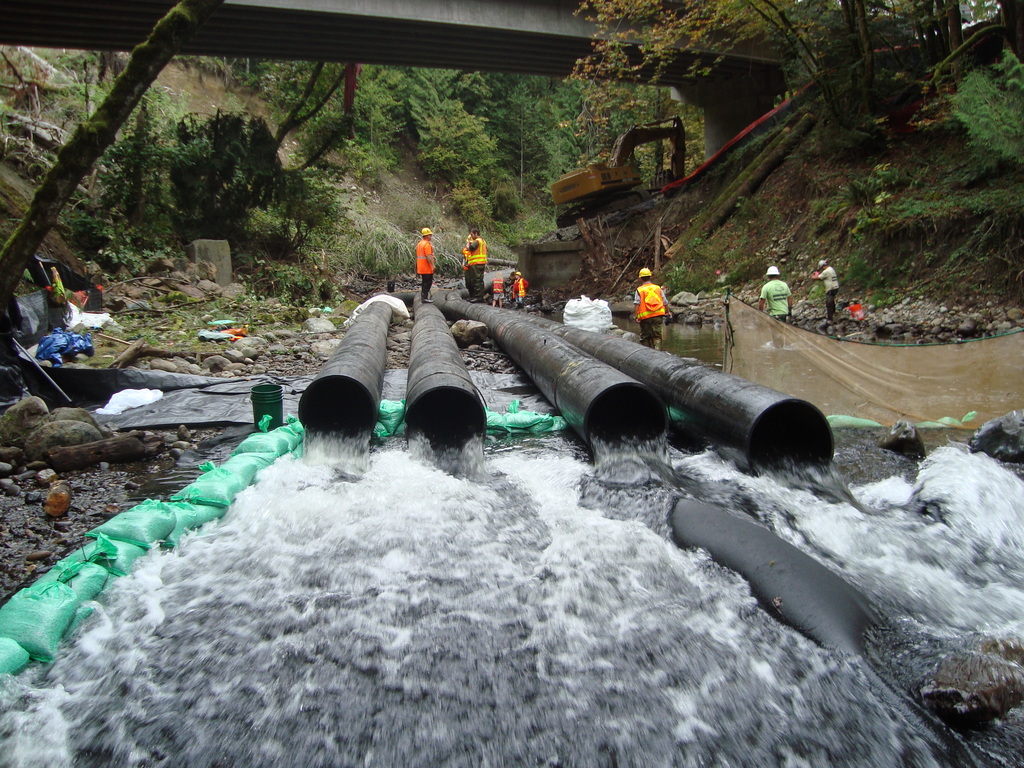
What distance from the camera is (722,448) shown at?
4949 millimetres

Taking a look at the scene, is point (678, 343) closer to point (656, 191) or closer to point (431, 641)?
point (431, 641)

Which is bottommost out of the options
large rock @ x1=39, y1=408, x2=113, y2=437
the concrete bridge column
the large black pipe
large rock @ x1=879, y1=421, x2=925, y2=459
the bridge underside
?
large rock @ x1=879, y1=421, x2=925, y2=459

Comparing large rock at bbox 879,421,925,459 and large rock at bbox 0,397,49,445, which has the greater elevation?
large rock at bbox 0,397,49,445

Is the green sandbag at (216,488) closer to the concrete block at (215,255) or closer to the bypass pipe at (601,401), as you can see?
the bypass pipe at (601,401)

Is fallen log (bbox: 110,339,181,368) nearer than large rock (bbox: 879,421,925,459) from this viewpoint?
No

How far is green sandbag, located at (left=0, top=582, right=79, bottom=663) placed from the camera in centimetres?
252

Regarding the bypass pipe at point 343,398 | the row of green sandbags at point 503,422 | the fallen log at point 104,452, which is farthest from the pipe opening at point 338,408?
the fallen log at point 104,452

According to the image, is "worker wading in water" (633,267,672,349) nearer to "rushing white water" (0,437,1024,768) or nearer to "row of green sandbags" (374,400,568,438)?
"row of green sandbags" (374,400,568,438)

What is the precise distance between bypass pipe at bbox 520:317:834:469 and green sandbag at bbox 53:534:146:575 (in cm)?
382

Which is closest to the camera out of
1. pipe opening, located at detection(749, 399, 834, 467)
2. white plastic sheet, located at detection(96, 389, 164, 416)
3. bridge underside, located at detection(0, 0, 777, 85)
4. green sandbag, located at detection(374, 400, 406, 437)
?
pipe opening, located at detection(749, 399, 834, 467)

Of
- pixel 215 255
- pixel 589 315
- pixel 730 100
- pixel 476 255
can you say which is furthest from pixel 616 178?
pixel 215 255

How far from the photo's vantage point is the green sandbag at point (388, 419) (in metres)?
5.77

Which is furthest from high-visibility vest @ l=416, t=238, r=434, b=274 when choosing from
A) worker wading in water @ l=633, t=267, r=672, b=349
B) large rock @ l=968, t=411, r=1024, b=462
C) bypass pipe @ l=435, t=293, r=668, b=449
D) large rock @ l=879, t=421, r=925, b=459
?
large rock @ l=968, t=411, r=1024, b=462

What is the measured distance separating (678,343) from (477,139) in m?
33.3
